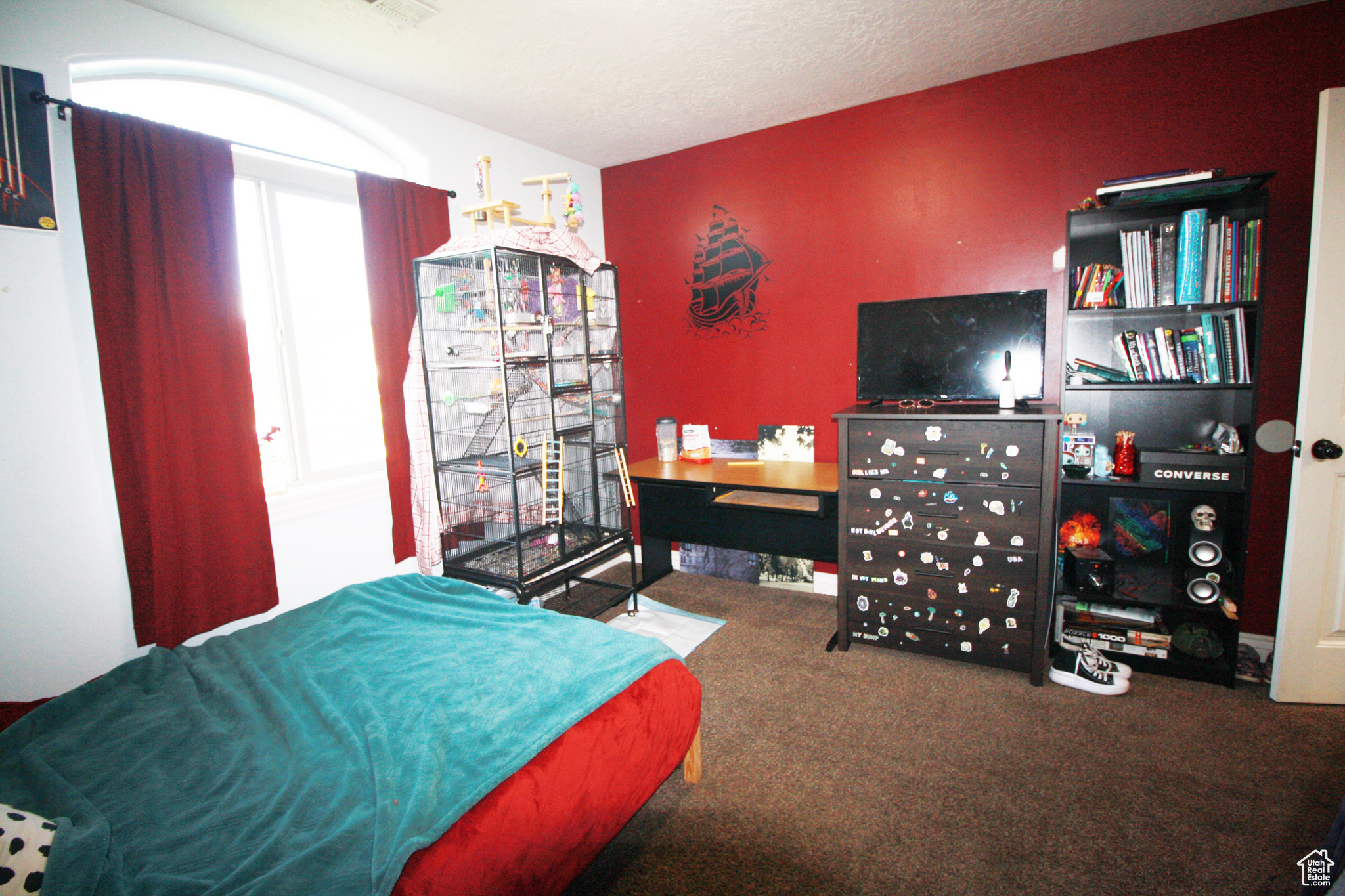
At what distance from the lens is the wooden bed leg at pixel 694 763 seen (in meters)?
1.92

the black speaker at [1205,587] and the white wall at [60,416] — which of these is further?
the black speaker at [1205,587]

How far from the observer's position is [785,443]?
3.57 m

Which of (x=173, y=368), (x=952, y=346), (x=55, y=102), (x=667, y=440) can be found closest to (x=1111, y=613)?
(x=952, y=346)

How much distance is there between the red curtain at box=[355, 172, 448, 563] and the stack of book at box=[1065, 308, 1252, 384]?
3.07 metres

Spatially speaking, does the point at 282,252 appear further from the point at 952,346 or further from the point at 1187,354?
the point at 1187,354

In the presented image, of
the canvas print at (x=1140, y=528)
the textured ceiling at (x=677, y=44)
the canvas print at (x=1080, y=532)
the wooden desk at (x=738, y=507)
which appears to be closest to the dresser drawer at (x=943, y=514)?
the wooden desk at (x=738, y=507)

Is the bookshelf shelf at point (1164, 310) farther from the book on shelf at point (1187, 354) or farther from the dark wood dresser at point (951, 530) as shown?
the dark wood dresser at point (951, 530)

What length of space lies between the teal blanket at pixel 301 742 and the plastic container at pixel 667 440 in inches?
71.3

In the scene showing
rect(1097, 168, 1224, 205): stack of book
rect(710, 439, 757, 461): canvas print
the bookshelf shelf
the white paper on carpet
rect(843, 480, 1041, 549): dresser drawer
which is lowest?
the white paper on carpet

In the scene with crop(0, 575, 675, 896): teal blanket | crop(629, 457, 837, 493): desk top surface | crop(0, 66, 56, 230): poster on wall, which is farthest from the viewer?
crop(629, 457, 837, 493): desk top surface

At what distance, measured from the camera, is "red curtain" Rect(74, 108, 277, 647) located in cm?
200

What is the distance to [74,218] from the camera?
1978 mm

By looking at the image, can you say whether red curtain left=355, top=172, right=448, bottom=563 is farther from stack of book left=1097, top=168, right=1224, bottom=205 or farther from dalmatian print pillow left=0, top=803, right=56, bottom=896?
stack of book left=1097, top=168, right=1224, bottom=205

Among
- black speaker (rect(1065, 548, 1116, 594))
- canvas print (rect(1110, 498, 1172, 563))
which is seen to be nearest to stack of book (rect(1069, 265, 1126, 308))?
canvas print (rect(1110, 498, 1172, 563))
